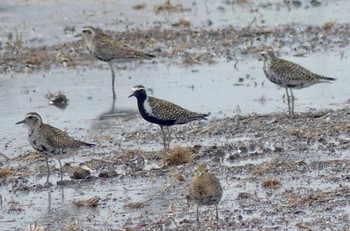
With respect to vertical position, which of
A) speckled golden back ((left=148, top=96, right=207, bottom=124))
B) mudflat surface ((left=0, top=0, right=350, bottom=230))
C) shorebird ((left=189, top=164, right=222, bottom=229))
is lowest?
mudflat surface ((left=0, top=0, right=350, bottom=230))

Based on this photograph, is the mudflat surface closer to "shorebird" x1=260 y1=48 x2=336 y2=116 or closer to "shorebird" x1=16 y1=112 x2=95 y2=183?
"shorebird" x1=16 y1=112 x2=95 y2=183

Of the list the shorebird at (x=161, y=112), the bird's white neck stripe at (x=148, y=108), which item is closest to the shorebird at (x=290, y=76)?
the shorebird at (x=161, y=112)

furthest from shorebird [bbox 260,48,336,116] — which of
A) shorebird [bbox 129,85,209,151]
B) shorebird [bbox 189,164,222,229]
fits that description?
shorebird [bbox 189,164,222,229]

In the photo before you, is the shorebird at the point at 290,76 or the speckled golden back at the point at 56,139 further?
the shorebird at the point at 290,76

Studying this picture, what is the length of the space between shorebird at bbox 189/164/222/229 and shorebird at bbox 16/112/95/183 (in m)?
2.79

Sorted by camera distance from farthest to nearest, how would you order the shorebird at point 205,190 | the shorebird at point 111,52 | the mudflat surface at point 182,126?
the shorebird at point 111,52, the mudflat surface at point 182,126, the shorebird at point 205,190

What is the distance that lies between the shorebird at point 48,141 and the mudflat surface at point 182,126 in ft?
0.74

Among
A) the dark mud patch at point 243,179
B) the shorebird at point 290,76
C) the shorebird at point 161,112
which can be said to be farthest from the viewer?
the shorebird at point 290,76

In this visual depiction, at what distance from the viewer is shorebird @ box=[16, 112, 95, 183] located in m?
14.5

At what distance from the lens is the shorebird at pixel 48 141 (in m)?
14.5

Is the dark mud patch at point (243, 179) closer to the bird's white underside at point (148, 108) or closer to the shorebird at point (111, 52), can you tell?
the bird's white underside at point (148, 108)

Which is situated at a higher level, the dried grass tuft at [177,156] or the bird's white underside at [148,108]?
the bird's white underside at [148,108]

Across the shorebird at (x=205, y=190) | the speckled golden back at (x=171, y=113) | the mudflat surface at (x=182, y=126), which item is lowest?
the mudflat surface at (x=182, y=126)

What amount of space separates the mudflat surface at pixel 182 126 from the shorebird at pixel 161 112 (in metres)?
0.30
